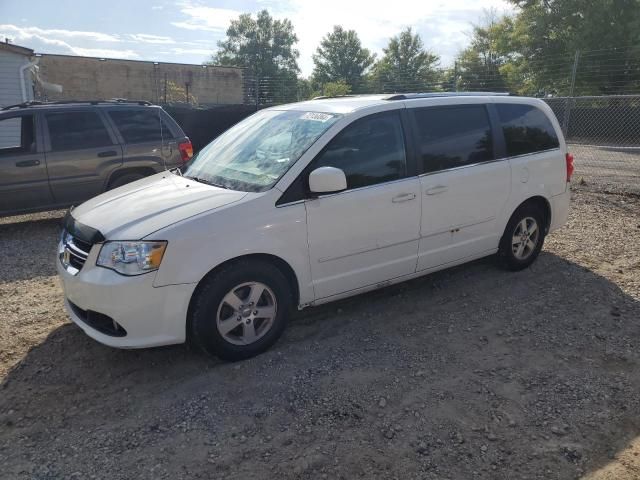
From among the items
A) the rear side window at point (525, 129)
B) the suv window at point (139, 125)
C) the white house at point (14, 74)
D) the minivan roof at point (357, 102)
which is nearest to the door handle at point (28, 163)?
the suv window at point (139, 125)

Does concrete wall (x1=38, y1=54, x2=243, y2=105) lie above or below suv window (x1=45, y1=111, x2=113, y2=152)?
above

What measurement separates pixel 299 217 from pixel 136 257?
44.6 inches

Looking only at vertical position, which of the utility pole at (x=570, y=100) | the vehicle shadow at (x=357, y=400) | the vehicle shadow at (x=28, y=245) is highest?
the utility pole at (x=570, y=100)

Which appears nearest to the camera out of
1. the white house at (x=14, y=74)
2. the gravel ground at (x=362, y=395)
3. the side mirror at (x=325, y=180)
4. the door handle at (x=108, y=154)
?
the gravel ground at (x=362, y=395)

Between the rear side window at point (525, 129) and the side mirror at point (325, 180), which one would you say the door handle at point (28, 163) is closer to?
the side mirror at point (325, 180)

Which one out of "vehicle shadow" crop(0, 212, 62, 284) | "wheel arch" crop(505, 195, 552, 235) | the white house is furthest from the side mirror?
the white house

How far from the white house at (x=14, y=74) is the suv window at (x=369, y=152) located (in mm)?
14241

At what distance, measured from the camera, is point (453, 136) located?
15.1 ft

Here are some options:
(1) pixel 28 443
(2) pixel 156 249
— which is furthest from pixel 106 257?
(1) pixel 28 443

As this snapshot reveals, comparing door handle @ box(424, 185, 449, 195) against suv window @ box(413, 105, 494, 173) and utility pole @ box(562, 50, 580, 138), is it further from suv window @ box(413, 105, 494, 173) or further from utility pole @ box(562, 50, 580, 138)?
utility pole @ box(562, 50, 580, 138)

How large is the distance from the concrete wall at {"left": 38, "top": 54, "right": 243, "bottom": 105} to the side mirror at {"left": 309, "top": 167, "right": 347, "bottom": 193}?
90.7 ft

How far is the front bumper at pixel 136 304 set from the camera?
3.24m

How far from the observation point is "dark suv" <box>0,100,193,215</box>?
7168 mm

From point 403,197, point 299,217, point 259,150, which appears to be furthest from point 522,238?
point 259,150
